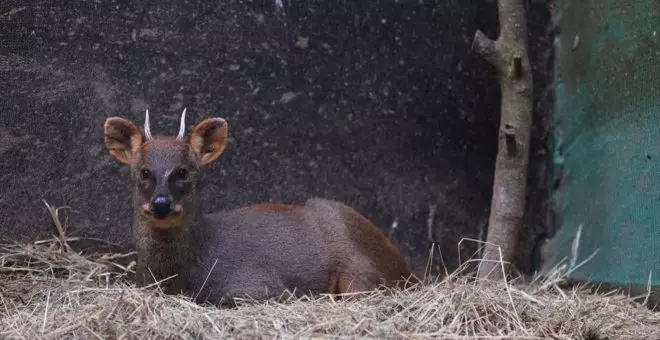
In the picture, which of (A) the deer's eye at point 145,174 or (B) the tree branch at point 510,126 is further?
(B) the tree branch at point 510,126

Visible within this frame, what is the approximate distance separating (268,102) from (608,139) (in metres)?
2.47

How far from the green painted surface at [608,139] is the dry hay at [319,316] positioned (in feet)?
3.25

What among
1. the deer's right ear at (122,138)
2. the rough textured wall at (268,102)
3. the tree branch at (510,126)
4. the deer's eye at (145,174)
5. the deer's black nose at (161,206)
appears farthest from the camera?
the tree branch at (510,126)

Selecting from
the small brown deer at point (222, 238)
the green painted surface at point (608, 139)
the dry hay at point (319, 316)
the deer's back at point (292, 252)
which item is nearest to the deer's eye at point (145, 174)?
the small brown deer at point (222, 238)

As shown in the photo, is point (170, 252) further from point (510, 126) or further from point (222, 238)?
point (510, 126)

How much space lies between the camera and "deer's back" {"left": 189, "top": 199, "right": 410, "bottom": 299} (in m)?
6.23

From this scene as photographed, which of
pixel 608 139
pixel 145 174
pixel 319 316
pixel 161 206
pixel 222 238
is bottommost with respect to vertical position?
pixel 319 316

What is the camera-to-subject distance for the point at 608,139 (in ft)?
24.1

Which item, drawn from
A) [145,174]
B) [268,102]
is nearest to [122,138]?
[145,174]

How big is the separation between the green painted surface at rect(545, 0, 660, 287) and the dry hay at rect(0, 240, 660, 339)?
39.0 inches

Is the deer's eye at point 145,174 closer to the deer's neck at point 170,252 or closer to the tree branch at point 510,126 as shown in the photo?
the deer's neck at point 170,252

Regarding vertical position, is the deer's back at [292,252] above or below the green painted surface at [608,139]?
below

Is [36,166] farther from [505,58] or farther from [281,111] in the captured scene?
Result: [505,58]

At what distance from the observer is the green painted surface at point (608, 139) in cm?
683
